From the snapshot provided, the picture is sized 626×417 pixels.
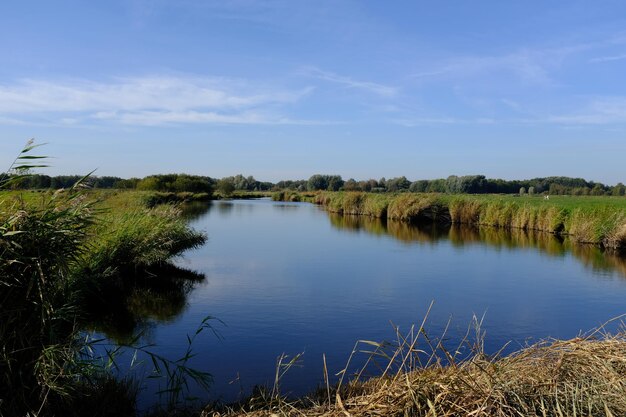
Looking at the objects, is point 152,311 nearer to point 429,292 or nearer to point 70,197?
point 70,197

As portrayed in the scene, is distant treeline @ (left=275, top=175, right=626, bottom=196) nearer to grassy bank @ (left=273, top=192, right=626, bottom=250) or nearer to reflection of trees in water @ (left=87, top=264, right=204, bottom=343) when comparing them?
grassy bank @ (left=273, top=192, right=626, bottom=250)

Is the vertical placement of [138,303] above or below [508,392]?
below

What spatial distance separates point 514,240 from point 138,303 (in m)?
19.9

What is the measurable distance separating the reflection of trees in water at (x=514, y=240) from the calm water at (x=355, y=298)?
20 centimetres

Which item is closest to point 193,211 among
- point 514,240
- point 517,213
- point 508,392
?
point 517,213

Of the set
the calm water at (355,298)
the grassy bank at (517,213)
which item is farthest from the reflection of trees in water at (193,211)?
the grassy bank at (517,213)

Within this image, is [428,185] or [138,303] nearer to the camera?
[138,303]

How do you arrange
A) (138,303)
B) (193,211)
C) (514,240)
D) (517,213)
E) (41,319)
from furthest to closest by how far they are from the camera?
(193,211) → (517,213) → (514,240) → (138,303) → (41,319)

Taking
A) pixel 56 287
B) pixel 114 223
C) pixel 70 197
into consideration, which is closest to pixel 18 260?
pixel 56 287

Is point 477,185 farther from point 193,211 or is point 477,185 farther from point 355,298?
point 355,298

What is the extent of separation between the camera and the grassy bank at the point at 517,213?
23.6 meters

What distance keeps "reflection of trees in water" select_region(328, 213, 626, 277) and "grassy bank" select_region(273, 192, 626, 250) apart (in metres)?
0.87

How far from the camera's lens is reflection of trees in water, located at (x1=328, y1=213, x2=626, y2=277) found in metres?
18.6

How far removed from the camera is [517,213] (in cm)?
3186
